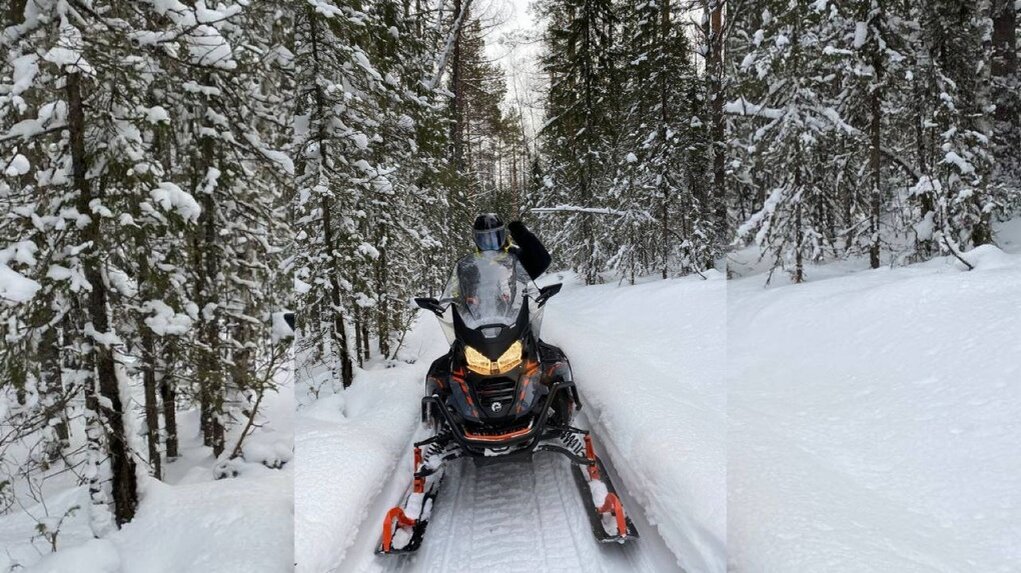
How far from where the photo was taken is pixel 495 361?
4891 millimetres

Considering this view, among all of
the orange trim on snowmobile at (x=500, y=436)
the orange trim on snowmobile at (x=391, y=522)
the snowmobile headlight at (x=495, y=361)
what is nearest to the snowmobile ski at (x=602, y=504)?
the orange trim on snowmobile at (x=500, y=436)

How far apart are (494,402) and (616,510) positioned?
143 centimetres

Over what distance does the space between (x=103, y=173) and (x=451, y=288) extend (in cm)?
323

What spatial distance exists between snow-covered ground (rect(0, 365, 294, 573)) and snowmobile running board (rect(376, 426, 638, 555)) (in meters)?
0.78

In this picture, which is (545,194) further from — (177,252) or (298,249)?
(177,252)

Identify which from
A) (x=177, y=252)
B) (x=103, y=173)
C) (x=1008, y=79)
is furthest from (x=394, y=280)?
(x=1008, y=79)

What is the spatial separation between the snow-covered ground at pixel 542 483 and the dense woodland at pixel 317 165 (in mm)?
1418

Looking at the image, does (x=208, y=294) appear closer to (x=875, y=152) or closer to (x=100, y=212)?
(x=100, y=212)

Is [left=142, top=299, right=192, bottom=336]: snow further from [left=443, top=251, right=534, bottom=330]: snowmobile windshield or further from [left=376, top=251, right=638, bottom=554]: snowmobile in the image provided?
[left=443, top=251, right=534, bottom=330]: snowmobile windshield

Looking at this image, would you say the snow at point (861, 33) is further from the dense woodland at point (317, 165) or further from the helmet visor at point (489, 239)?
the helmet visor at point (489, 239)

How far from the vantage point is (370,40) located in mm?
8320

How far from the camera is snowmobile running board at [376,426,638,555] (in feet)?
12.7

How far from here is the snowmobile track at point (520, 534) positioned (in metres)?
3.70

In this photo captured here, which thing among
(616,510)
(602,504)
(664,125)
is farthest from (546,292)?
(664,125)
